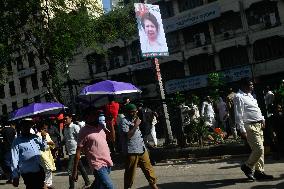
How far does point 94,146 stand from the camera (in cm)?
630

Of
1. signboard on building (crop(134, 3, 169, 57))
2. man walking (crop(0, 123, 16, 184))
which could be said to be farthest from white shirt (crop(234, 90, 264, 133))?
man walking (crop(0, 123, 16, 184))

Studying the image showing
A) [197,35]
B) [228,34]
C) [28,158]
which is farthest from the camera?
[197,35]

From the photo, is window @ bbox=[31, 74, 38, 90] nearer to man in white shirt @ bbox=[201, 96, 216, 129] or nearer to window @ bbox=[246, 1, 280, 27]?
window @ bbox=[246, 1, 280, 27]

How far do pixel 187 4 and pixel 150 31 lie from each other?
76.6 feet

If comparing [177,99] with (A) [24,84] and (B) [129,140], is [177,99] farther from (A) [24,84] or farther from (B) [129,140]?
(A) [24,84]

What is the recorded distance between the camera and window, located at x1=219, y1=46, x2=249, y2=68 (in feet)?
110

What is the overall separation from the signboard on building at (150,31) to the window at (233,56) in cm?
1992

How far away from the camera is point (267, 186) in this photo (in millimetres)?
7289

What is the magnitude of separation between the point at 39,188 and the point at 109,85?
895 centimetres

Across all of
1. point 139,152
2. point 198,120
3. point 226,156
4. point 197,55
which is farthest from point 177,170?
point 197,55

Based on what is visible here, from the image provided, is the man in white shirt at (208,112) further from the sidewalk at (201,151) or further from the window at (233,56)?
the window at (233,56)

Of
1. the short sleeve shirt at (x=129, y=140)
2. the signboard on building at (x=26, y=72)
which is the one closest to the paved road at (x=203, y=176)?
the short sleeve shirt at (x=129, y=140)

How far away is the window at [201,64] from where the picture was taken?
3534 centimetres

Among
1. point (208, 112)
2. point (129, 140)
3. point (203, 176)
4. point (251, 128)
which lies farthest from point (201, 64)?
point (129, 140)
